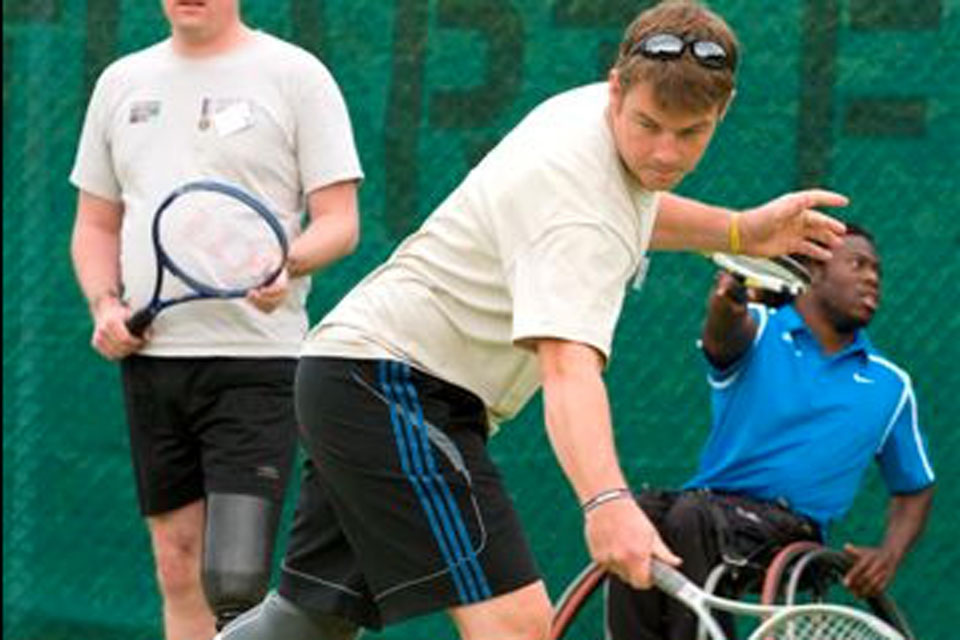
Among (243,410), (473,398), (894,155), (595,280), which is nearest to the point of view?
(595,280)

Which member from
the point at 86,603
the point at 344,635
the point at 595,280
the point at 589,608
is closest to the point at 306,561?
the point at 344,635

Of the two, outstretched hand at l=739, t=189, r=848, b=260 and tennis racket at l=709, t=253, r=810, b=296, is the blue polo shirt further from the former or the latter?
outstretched hand at l=739, t=189, r=848, b=260

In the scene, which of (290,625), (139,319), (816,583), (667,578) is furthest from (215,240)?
(667,578)

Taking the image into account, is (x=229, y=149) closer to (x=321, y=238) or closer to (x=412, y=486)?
(x=321, y=238)

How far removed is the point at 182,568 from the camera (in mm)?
5773

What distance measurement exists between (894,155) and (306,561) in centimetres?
214

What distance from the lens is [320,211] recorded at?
569 cm

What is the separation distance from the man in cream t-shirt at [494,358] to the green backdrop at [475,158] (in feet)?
4.72

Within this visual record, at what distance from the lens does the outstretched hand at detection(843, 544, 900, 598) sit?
5.84 metres

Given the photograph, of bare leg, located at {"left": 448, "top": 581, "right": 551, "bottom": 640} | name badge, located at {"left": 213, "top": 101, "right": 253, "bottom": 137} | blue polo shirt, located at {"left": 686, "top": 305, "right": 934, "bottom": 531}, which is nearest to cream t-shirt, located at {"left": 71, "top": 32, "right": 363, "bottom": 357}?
name badge, located at {"left": 213, "top": 101, "right": 253, "bottom": 137}

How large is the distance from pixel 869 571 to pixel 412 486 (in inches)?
71.5

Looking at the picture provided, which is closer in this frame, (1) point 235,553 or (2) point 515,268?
(2) point 515,268

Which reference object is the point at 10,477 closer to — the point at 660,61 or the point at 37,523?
the point at 37,523

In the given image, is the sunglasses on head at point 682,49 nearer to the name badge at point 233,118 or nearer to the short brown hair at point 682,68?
the short brown hair at point 682,68
